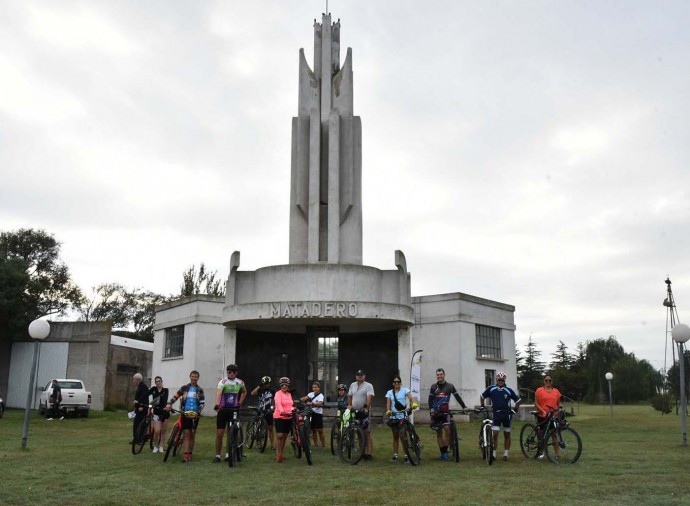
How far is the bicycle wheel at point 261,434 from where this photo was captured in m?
14.6

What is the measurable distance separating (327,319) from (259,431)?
8.16m

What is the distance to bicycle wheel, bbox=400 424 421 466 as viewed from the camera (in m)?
12.4

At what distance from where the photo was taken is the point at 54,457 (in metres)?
13.4

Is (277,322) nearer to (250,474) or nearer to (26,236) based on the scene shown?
(250,474)

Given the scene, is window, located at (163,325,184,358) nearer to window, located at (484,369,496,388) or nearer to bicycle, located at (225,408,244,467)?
window, located at (484,369,496,388)

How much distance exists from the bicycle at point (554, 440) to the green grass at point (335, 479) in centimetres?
27

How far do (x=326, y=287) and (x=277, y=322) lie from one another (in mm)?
2523

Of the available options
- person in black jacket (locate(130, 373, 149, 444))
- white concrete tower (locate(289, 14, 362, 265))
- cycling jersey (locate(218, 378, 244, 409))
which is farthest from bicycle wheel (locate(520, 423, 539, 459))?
white concrete tower (locate(289, 14, 362, 265))

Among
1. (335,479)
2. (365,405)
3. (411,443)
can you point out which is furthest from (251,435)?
(335,479)

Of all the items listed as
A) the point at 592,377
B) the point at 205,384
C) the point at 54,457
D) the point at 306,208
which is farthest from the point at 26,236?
the point at 592,377

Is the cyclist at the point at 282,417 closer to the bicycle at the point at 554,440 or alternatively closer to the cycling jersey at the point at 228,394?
the cycling jersey at the point at 228,394

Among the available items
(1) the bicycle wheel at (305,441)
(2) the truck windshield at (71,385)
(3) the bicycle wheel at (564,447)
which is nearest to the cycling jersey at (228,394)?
(1) the bicycle wheel at (305,441)

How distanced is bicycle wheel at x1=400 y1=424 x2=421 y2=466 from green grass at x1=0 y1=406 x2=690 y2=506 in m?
0.26

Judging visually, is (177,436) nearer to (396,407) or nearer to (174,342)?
(396,407)
